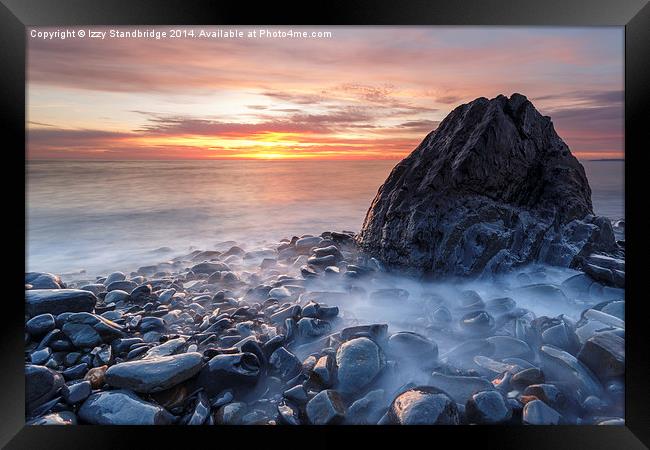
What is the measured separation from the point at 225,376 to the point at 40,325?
4.74 ft

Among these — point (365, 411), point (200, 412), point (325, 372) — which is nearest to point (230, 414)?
point (200, 412)

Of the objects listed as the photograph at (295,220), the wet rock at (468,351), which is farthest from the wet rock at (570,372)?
the wet rock at (468,351)

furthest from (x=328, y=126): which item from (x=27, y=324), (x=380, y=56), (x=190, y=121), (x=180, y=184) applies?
(x=27, y=324)

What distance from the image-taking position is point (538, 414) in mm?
2570

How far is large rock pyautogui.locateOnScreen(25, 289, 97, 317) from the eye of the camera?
9.19ft

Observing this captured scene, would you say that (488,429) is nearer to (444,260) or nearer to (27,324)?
(444,260)

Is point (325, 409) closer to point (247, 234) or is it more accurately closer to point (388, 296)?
point (388, 296)

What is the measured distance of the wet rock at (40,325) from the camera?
2.76 meters

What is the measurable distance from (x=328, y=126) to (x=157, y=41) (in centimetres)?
147

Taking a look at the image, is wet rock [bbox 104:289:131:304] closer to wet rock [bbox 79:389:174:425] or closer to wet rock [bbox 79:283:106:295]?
wet rock [bbox 79:283:106:295]

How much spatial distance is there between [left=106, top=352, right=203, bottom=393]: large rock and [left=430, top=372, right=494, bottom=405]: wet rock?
5.68ft

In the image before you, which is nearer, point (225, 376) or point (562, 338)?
point (225, 376)

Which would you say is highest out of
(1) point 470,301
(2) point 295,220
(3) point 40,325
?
(2) point 295,220

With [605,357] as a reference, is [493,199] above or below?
above
